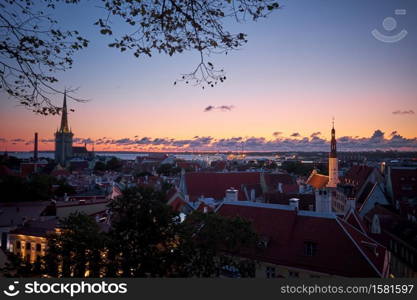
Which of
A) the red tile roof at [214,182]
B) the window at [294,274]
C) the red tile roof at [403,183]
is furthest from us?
the red tile roof at [214,182]

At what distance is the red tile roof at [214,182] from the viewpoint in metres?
38.3

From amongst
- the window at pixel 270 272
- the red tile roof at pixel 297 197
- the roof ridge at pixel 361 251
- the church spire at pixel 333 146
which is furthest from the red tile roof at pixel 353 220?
the church spire at pixel 333 146

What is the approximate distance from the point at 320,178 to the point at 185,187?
2102 cm

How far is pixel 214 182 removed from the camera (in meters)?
39.1

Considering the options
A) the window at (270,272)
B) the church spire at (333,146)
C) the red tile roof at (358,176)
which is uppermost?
the church spire at (333,146)

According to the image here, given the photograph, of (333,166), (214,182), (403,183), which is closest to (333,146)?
(333,166)

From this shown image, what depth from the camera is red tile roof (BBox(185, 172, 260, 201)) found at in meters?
38.3

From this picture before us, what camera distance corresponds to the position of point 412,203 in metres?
26.1

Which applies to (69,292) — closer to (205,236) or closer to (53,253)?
(53,253)

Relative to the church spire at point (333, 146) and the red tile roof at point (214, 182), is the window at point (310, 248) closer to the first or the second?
the red tile roof at point (214, 182)

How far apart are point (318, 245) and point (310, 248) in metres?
0.34

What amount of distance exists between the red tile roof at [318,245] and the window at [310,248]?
93 mm

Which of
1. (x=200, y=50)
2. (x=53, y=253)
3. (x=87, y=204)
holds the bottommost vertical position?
(x=87, y=204)

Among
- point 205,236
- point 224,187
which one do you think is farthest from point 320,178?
point 205,236
